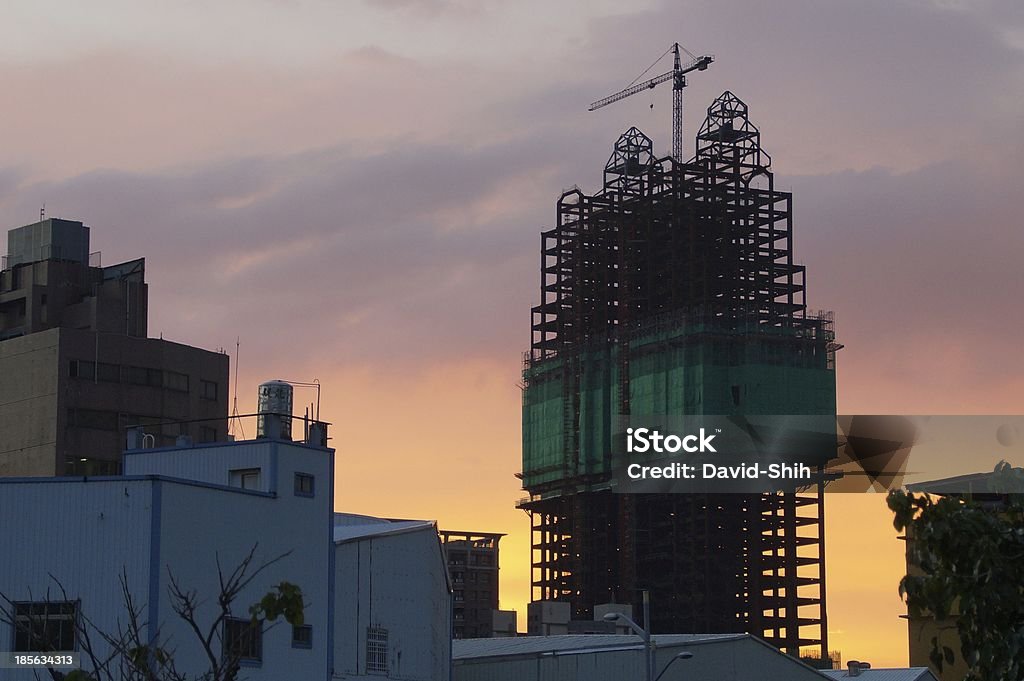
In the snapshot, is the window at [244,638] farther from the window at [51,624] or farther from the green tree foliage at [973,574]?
the green tree foliage at [973,574]

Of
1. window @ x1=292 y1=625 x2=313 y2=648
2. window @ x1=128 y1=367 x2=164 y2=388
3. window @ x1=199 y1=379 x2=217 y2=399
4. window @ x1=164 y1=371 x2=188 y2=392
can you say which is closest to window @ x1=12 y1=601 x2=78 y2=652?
window @ x1=292 y1=625 x2=313 y2=648

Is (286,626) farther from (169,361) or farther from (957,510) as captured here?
(169,361)

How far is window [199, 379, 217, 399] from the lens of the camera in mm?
172125

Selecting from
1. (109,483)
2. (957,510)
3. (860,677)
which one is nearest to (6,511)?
(109,483)

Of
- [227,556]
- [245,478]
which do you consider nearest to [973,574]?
[227,556]

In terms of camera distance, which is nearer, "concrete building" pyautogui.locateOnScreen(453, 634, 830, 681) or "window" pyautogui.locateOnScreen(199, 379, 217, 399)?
"concrete building" pyautogui.locateOnScreen(453, 634, 830, 681)

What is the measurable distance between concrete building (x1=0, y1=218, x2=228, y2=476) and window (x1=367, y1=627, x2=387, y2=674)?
3483 inches

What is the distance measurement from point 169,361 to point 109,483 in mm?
113059

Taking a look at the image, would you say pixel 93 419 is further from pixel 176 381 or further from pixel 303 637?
pixel 303 637

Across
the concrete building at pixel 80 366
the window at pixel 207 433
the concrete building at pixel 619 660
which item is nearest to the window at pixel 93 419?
the concrete building at pixel 80 366

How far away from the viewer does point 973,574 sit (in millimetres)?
19016

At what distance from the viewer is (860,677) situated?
365 ft

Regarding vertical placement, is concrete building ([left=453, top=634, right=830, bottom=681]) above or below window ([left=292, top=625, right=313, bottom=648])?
below

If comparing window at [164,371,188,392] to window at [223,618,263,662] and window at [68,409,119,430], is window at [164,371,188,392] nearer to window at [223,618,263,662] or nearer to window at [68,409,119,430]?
window at [68,409,119,430]
